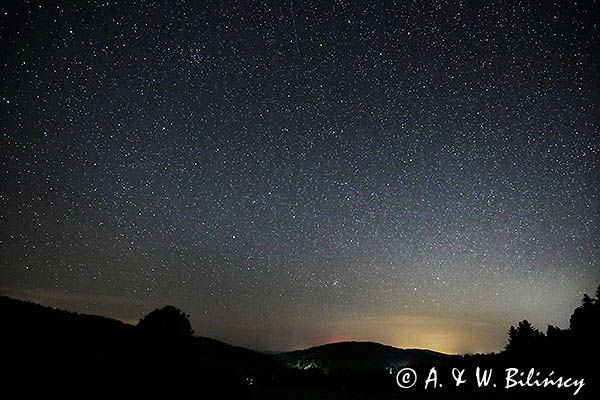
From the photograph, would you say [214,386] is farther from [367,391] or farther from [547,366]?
[547,366]

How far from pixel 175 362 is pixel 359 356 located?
126001 millimetres

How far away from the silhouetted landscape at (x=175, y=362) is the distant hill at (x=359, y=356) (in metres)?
73.4

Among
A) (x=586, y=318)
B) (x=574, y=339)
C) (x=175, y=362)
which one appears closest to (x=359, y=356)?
(x=586, y=318)

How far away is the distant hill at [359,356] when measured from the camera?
369 ft

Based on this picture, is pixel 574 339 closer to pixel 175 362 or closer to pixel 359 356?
pixel 175 362

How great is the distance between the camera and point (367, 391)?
22953mm

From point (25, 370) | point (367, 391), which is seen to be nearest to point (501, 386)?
point (367, 391)

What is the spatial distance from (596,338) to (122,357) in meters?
28.6

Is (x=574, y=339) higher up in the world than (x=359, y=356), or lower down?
higher up

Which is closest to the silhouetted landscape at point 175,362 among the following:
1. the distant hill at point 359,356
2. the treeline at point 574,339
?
the treeline at point 574,339

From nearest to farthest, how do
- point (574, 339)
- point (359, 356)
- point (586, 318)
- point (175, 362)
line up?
point (175, 362) < point (574, 339) < point (586, 318) < point (359, 356)

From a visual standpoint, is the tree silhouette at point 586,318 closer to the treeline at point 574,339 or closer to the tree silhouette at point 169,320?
the treeline at point 574,339

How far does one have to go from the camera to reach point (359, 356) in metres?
123

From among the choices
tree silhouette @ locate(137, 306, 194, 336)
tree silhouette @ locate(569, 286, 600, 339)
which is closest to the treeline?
tree silhouette @ locate(569, 286, 600, 339)
